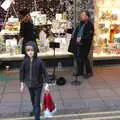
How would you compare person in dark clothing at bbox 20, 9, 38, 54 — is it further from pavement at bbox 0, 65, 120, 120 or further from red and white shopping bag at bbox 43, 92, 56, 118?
red and white shopping bag at bbox 43, 92, 56, 118

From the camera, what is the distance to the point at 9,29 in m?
12.2

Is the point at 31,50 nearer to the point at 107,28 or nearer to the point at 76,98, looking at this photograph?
the point at 76,98

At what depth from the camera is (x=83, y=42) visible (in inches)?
418

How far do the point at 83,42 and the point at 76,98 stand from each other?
6.95 feet

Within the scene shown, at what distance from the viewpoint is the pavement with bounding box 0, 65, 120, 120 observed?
7820mm

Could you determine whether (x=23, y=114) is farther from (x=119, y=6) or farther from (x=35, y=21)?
(x=119, y=6)

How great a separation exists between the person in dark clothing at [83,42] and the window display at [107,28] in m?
1.69

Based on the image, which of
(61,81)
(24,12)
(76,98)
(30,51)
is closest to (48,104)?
(30,51)

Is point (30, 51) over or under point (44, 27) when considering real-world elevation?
over

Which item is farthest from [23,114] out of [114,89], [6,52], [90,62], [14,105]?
[6,52]

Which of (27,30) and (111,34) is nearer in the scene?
(27,30)

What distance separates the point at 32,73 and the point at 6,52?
5.29 m

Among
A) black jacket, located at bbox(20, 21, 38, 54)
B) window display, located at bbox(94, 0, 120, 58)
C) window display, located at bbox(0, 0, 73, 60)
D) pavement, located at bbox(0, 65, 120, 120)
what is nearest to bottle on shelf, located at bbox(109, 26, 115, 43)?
window display, located at bbox(94, 0, 120, 58)

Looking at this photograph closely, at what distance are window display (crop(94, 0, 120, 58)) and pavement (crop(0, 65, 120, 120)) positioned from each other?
1.25m
